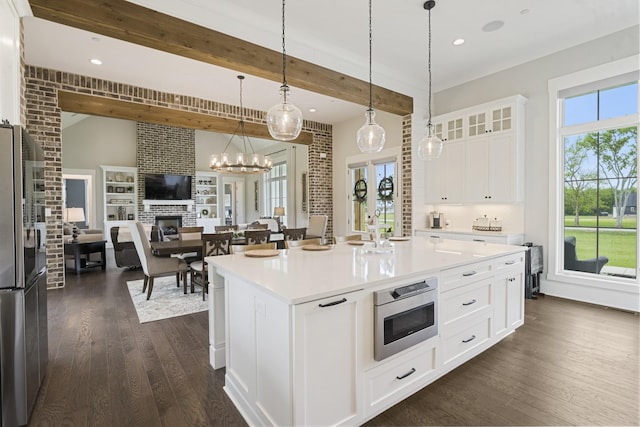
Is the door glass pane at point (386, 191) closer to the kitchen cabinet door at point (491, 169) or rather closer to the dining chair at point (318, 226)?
the dining chair at point (318, 226)

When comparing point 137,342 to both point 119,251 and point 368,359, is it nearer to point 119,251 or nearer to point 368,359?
point 368,359

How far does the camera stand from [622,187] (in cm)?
378

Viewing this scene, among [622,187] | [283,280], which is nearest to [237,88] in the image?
[283,280]

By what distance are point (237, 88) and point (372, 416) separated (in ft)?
16.7

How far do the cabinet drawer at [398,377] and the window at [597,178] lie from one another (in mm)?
3313

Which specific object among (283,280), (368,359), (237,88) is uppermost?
(237,88)

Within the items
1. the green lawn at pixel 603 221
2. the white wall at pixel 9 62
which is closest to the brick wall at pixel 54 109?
the white wall at pixel 9 62

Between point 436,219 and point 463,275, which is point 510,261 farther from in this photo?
point 436,219

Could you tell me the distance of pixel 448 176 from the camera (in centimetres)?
521

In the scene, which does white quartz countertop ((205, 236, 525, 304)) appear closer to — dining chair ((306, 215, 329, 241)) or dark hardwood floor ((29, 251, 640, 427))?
dark hardwood floor ((29, 251, 640, 427))

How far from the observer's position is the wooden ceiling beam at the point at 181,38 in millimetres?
2645

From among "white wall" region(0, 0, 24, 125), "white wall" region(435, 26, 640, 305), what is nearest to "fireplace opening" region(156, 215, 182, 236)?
"white wall" region(0, 0, 24, 125)

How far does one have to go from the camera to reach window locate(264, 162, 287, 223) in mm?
10383

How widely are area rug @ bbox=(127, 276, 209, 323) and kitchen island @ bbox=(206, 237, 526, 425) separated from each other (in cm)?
154
